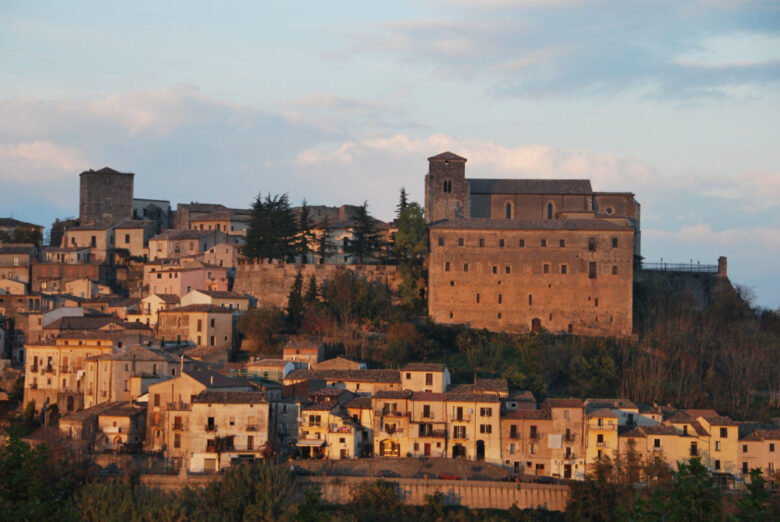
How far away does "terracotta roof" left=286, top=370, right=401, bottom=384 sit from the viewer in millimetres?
43188

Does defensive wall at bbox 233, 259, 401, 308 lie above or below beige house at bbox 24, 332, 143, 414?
above

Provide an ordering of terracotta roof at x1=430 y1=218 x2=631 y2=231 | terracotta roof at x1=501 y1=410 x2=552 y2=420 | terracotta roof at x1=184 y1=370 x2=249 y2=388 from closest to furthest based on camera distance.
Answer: terracotta roof at x1=501 y1=410 x2=552 y2=420
terracotta roof at x1=184 y1=370 x2=249 y2=388
terracotta roof at x1=430 y1=218 x2=631 y2=231

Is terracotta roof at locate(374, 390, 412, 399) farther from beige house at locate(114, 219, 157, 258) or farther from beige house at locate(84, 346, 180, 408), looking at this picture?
beige house at locate(114, 219, 157, 258)

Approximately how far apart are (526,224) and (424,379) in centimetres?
1310

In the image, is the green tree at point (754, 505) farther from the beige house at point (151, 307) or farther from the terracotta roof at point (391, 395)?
the beige house at point (151, 307)

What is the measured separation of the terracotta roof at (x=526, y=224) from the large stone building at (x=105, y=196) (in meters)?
23.3

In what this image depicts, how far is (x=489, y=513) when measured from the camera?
118 feet

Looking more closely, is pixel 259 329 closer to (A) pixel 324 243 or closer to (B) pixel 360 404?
(B) pixel 360 404

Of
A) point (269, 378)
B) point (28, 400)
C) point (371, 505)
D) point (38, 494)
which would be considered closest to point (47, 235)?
point (28, 400)

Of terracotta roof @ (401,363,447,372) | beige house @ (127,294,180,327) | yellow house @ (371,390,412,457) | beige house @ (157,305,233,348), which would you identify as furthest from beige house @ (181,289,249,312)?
yellow house @ (371,390,412,457)

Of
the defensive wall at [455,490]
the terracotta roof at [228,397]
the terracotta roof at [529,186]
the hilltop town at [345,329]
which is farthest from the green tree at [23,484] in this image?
the terracotta roof at [529,186]

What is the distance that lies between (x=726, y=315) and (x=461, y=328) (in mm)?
14013

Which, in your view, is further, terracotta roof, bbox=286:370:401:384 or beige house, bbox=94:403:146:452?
terracotta roof, bbox=286:370:401:384

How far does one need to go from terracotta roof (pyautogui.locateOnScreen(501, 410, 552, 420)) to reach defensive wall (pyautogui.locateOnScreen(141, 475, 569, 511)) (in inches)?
136
